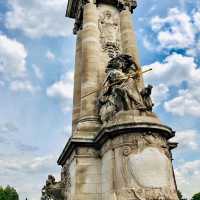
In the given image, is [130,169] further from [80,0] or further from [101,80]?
[80,0]

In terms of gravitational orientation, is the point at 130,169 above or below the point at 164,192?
above

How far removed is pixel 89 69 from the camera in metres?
13.9

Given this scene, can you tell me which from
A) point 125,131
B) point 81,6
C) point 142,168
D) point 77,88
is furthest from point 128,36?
point 142,168

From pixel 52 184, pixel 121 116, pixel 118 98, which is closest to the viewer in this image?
pixel 121 116

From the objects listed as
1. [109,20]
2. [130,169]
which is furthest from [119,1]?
[130,169]

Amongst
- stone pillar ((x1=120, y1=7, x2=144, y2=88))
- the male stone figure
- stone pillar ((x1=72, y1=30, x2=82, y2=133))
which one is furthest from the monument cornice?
stone pillar ((x1=120, y1=7, x2=144, y2=88))

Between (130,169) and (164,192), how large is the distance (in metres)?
1.21

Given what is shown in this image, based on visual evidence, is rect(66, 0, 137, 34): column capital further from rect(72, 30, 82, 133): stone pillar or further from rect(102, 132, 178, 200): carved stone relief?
rect(102, 132, 178, 200): carved stone relief

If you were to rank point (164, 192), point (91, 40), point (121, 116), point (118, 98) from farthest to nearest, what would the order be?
point (91, 40) < point (118, 98) < point (121, 116) < point (164, 192)

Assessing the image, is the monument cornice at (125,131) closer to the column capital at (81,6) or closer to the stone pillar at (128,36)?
the stone pillar at (128,36)

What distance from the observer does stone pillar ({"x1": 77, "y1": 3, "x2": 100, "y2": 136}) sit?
12500mm

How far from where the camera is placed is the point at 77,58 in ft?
54.5

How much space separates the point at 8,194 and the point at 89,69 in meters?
51.3

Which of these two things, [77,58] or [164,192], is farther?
[77,58]
